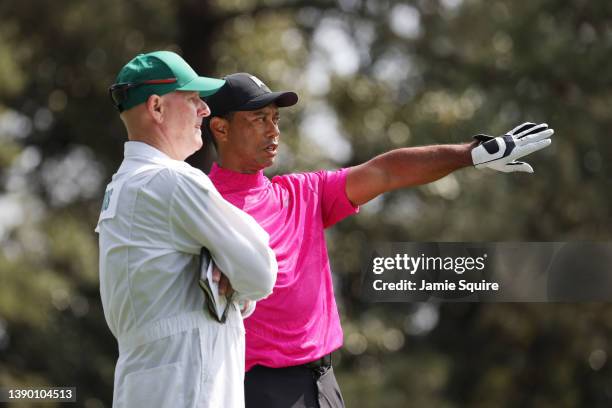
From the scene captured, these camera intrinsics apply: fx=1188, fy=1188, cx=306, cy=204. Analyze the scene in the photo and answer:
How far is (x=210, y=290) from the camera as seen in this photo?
3201mm

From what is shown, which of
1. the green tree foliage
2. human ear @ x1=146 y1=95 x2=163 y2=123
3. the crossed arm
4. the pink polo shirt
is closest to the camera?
human ear @ x1=146 y1=95 x2=163 y2=123

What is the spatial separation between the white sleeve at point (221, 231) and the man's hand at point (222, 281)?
0.6 inches

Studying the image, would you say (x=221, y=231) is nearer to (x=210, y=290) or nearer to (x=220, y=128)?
(x=210, y=290)

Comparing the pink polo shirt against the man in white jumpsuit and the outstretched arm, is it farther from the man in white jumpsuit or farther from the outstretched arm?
the man in white jumpsuit

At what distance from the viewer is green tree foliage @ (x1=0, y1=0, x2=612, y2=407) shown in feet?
38.1

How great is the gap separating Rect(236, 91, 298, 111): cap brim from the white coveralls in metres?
1.08

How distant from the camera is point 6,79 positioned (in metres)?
11.7

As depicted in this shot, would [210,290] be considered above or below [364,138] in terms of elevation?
below

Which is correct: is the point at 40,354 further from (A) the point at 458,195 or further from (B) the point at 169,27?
(A) the point at 458,195

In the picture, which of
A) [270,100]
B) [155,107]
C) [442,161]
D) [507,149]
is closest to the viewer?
[155,107]

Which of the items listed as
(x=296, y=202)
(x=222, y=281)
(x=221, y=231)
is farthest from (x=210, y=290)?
(x=296, y=202)

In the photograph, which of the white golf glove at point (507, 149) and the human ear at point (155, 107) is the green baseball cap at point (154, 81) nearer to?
the human ear at point (155, 107)

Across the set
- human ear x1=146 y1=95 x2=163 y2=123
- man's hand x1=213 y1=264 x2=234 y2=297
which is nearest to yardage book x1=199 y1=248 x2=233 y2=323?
man's hand x1=213 y1=264 x2=234 y2=297

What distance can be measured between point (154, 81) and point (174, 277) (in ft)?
1.88
